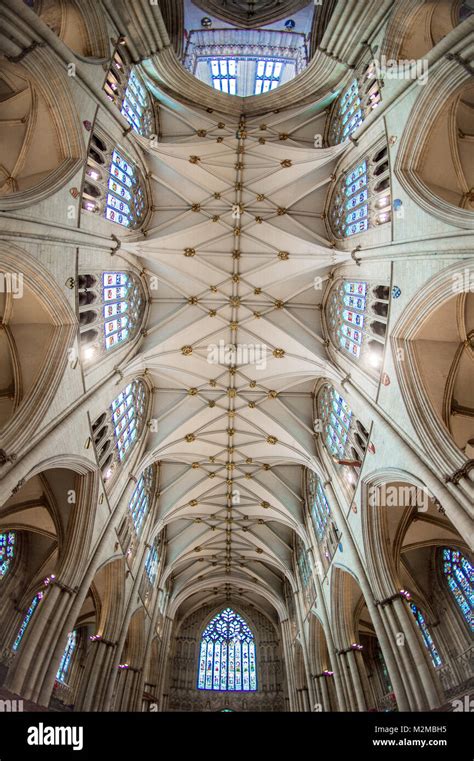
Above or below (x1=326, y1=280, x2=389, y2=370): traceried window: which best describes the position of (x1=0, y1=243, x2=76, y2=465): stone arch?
below

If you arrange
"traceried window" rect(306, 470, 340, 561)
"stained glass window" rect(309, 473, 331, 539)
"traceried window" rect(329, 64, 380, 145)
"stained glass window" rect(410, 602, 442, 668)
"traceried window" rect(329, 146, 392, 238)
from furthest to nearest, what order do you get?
1. "stained glass window" rect(309, 473, 331, 539)
2. "traceried window" rect(306, 470, 340, 561)
3. "stained glass window" rect(410, 602, 442, 668)
4. "traceried window" rect(329, 64, 380, 145)
5. "traceried window" rect(329, 146, 392, 238)

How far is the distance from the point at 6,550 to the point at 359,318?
16606mm

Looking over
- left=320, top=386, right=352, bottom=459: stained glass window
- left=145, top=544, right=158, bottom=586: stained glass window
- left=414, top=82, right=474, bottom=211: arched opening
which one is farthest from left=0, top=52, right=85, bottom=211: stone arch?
left=145, top=544, right=158, bottom=586: stained glass window

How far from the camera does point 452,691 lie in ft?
46.2

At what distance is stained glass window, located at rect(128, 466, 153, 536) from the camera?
64.0 feet

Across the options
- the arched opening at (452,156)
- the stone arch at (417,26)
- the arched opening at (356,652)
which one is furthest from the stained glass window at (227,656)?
the stone arch at (417,26)

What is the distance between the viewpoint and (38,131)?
456 inches

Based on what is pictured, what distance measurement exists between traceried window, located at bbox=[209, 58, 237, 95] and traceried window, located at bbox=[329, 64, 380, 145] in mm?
5240

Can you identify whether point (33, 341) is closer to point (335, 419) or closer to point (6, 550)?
point (6, 550)

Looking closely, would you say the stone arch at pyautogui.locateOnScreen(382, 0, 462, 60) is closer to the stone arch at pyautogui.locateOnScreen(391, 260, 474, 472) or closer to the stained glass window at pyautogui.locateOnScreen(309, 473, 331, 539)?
the stone arch at pyautogui.locateOnScreen(391, 260, 474, 472)

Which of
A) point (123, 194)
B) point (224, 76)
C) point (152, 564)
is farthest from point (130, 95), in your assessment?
point (152, 564)
